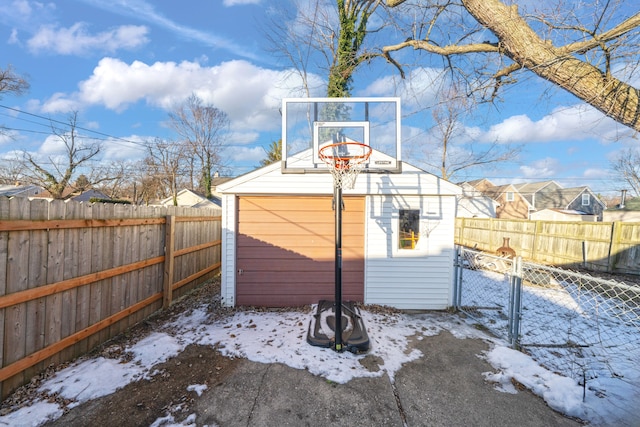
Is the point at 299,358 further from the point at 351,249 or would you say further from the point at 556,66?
the point at 556,66

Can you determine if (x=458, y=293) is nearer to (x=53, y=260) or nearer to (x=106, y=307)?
(x=106, y=307)

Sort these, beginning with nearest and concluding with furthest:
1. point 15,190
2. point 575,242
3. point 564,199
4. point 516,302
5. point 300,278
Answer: point 516,302 → point 300,278 → point 575,242 → point 15,190 → point 564,199

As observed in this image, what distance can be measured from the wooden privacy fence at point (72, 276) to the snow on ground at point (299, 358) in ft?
1.38

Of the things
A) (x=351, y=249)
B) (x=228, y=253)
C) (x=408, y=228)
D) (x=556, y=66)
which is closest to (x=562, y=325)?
(x=408, y=228)

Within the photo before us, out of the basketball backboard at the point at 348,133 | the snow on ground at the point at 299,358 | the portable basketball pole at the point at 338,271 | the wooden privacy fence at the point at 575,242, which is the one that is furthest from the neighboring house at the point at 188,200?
the portable basketball pole at the point at 338,271

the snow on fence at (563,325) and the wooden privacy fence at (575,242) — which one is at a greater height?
the wooden privacy fence at (575,242)

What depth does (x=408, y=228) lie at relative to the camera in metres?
5.16

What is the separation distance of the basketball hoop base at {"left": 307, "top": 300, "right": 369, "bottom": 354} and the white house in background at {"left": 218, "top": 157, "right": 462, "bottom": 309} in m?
0.70

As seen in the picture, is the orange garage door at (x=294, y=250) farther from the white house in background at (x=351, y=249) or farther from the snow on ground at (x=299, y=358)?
the snow on ground at (x=299, y=358)

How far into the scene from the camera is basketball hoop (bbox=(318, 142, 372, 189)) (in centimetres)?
375

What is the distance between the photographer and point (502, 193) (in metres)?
28.2

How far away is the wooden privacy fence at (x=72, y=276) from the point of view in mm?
2484

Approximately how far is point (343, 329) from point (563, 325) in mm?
3837

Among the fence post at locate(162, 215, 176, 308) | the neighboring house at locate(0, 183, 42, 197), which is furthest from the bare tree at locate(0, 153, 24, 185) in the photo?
the fence post at locate(162, 215, 176, 308)
